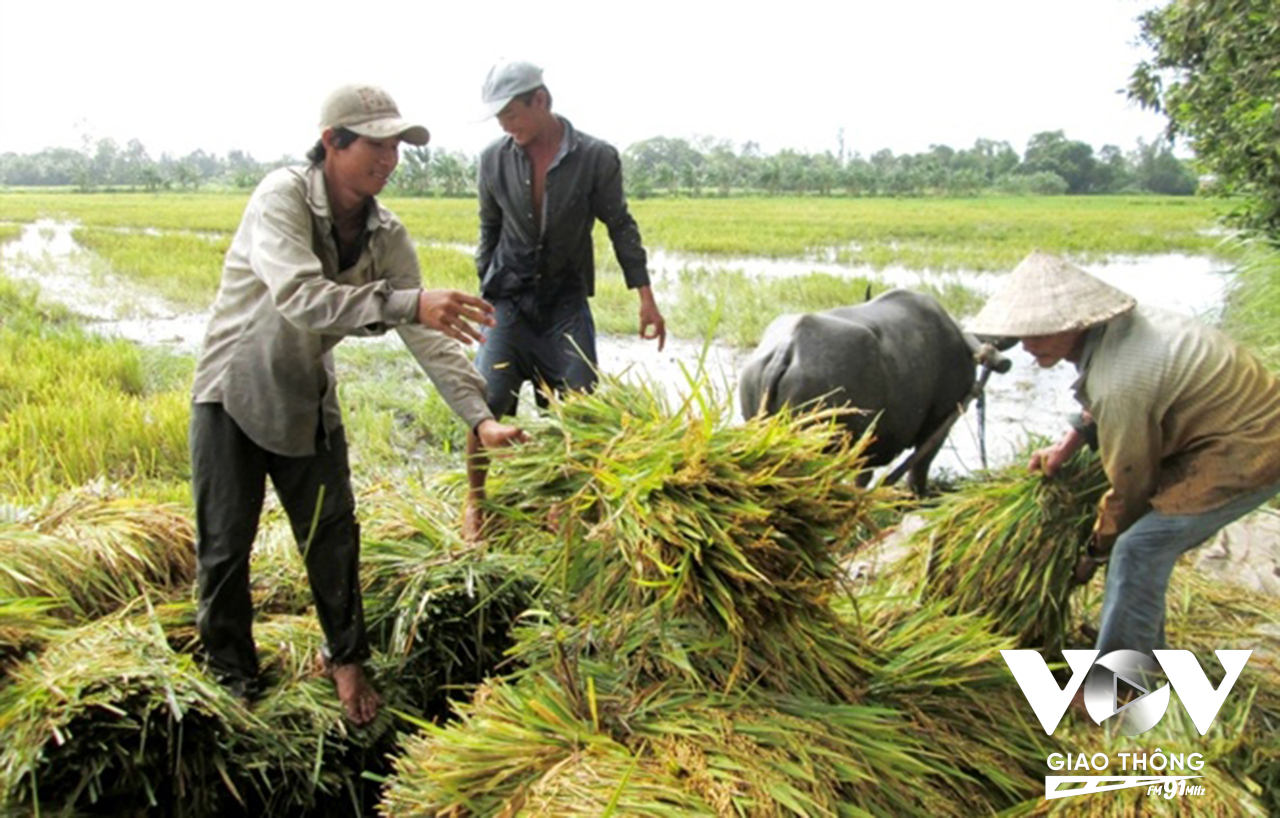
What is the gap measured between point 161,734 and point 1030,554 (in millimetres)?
2225

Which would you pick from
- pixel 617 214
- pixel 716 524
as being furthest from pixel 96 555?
pixel 617 214

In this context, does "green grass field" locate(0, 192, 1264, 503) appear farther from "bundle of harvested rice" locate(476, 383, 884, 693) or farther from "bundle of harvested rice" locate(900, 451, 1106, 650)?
"bundle of harvested rice" locate(900, 451, 1106, 650)

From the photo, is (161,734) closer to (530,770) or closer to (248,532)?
(248,532)

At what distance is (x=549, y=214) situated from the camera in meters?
3.82

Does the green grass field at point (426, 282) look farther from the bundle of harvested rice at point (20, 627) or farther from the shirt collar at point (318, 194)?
the bundle of harvested rice at point (20, 627)

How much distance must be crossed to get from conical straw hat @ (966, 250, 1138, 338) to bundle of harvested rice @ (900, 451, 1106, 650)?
1.67ft

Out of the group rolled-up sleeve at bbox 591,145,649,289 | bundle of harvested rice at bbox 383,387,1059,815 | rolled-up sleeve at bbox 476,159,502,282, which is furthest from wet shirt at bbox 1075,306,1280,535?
rolled-up sleeve at bbox 476,159,502,282

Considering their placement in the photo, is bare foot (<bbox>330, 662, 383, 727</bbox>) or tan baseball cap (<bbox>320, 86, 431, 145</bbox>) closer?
tan baseball cap (<bbox>320, 86, 431, 145</bbox>)

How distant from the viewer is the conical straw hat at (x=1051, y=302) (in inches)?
101

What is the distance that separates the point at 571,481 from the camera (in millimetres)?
2314

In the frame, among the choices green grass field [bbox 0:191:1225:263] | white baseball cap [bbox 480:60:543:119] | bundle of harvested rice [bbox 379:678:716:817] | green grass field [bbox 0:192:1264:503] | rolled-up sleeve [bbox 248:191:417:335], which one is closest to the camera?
bundle of harvested rice [bbox 379:678:716:817]

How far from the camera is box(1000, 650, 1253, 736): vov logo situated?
2418 mm

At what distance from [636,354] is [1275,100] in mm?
4585

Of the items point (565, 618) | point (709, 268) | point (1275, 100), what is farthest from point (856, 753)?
point (709, 268)
